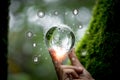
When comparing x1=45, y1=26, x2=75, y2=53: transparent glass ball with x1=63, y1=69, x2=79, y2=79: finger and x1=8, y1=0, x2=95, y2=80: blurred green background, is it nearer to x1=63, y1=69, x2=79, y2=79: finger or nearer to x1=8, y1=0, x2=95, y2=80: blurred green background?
x1=63, y1=69, x2=79, y2=79: finger

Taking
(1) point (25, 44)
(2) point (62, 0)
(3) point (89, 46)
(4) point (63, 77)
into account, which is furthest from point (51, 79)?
(4) point (63, 77)

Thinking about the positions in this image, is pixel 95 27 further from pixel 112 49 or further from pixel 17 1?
pixel 17 1

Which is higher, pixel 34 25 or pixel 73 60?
pixel 34 25

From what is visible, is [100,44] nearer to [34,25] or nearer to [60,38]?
[60,38]

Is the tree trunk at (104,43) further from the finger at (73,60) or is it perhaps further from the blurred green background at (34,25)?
the blurred green background at (34,25)

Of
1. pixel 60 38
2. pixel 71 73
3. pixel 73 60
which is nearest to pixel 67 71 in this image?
pixel 71 73
